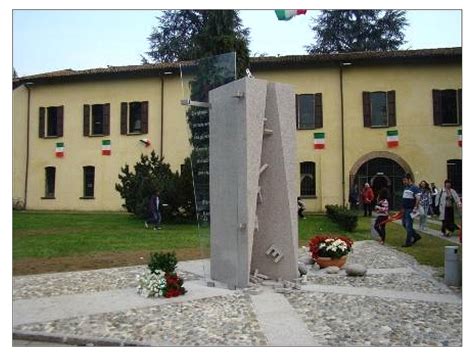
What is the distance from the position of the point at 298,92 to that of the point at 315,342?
20043 mm

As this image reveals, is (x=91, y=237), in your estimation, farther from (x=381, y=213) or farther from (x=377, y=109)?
(x=377, y=109)

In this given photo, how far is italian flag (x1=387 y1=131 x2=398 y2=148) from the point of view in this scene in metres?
23.1

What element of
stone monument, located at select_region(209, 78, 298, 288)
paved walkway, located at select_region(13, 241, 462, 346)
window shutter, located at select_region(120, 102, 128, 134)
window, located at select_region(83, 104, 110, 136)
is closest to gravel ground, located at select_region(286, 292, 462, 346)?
paved walkway, located at select_region(13, 241, 462, 346)

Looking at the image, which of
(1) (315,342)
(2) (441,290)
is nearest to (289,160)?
(2) (441,290)

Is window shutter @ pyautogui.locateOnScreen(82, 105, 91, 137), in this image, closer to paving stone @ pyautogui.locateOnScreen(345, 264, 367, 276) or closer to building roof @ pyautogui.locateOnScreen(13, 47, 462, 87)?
building roof @ pyautogui.locateOnScreen(13, 47, 462, 87)

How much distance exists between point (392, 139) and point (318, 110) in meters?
3.70

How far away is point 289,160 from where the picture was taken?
759 centimetres

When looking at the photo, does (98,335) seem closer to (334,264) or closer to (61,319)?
(61,319)

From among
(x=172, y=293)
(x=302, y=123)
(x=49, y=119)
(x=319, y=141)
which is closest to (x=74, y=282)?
(x=172, y=293)

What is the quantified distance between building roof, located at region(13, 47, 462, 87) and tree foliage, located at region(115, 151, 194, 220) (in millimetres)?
5354

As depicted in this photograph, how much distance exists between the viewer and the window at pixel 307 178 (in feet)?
77.8

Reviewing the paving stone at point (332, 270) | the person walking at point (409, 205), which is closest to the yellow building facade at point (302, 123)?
the person walking at point (409, 205)

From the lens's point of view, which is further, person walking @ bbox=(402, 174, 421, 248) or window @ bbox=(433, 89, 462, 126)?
window @ bbox=(433, 89, 462, 126)

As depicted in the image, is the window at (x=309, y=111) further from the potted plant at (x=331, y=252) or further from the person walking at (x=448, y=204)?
the potted plant at (x=331, y=252)
